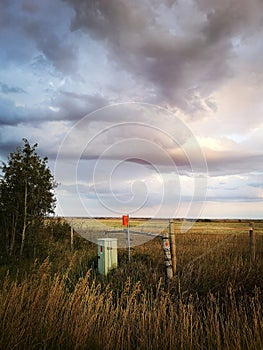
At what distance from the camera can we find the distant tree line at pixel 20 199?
11.0 m

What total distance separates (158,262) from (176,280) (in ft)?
6.54

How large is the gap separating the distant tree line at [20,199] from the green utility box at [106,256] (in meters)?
3.02

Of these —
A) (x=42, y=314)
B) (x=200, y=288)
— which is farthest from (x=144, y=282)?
(x=42, y=314)

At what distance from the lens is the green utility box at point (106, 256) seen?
352 inches

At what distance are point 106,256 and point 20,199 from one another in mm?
3732

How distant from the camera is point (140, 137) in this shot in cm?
1238

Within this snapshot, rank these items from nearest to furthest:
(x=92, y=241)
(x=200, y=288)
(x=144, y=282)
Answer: (x=200, y=288) < (x=144, y=282) < (x=92, y=241)

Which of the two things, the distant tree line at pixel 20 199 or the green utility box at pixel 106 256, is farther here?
the distant tree line at pixel 20 199

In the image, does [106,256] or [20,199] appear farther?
[20,199]

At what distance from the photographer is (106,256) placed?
897 cm

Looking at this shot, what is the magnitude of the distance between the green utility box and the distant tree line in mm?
3020

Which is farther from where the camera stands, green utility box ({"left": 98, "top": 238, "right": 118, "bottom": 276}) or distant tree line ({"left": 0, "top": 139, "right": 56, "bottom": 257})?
distant tree line ({"left": 0, "top": 139, "right": 56, "bottom": 257})

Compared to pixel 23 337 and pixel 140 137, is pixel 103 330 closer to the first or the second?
pixel 23 337

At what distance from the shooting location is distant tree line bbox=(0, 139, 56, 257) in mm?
11008
